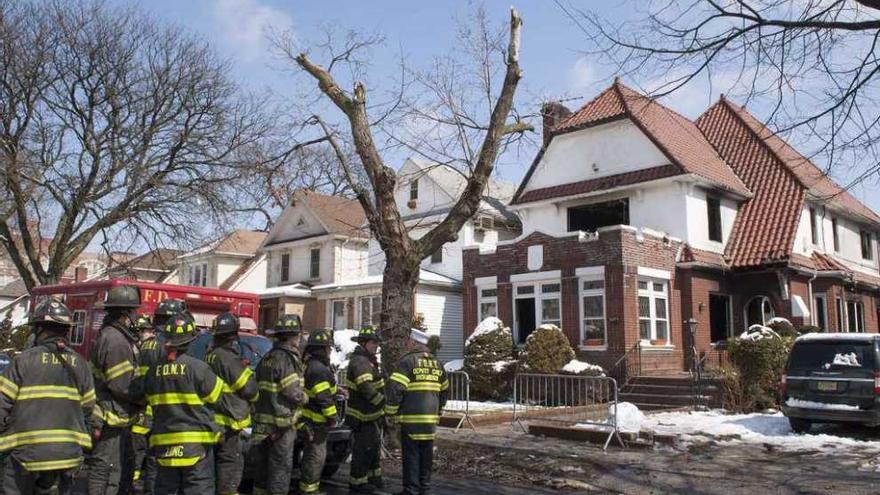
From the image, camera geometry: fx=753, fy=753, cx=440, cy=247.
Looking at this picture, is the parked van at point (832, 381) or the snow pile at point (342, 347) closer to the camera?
the parked van at point (832, 381)

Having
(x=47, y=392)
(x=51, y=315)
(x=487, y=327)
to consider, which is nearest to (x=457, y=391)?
(x=487, y=327)

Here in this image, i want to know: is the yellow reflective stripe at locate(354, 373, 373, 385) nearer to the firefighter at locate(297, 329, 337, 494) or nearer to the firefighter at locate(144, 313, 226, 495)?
the firefighter at locate(297, 329, 337, 494)

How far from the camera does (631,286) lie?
65.7ft

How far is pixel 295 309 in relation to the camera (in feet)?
103

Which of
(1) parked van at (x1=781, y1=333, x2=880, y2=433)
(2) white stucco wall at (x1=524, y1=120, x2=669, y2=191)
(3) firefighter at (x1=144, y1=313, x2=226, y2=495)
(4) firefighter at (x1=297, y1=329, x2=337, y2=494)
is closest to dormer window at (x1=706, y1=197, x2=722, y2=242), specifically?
(2) white stucco wall at (x1=524, y1=120, x2=669, y2=191)

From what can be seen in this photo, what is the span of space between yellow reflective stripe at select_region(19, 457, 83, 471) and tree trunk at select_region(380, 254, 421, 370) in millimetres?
6007

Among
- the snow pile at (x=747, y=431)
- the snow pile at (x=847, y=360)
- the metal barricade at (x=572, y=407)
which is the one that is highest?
the snow pile at (x=847, y=360)

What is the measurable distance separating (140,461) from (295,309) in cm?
2352

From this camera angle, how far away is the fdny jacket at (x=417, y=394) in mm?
7938

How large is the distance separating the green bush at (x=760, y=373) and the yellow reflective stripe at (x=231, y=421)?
40.3 ft

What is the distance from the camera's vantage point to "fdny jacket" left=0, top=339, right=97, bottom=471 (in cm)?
523

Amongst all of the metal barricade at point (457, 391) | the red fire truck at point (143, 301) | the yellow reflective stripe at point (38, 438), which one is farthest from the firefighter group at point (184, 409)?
the metal barricade at point (457, 391)

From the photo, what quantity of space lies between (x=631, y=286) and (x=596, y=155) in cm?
569

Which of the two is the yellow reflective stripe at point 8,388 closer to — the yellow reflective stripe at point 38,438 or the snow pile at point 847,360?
the yellow reflective stripe at point 38,438
